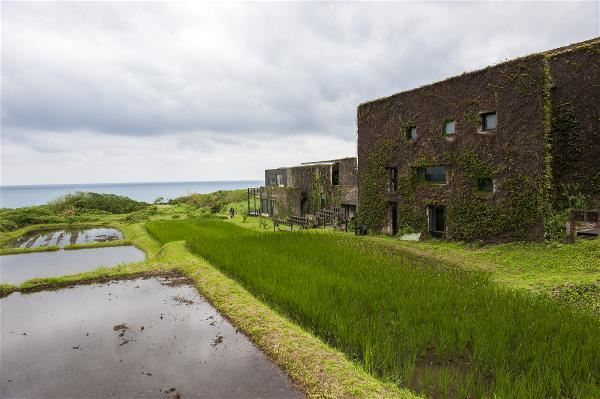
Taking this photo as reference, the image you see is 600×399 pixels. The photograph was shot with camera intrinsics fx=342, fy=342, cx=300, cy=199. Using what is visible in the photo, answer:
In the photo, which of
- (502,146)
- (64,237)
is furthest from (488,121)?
(64,237)

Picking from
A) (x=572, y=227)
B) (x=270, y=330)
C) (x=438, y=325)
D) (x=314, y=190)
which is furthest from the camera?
(x=314, y=190)

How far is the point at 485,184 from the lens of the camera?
1541cm

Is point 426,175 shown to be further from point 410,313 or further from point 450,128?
point 410,313

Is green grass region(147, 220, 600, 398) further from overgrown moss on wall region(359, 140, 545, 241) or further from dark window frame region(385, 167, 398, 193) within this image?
dark window frame region(385, 167, 398, 193)

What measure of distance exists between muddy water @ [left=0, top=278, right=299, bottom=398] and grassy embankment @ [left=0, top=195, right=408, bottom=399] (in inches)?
10.6

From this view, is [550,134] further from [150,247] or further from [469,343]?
[150,247]

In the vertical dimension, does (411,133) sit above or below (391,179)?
above

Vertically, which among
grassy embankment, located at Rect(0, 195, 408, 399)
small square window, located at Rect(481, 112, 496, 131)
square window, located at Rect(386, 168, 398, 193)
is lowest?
grassy embankment, located at Rect(0, 195, 408, 399)

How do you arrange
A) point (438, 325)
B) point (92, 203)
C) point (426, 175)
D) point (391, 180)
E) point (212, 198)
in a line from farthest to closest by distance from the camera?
point (212, 198) < point (92, 203) < point (391, 180) < point (426, 175) < point (438, 325)

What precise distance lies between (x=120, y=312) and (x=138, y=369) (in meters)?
3.28

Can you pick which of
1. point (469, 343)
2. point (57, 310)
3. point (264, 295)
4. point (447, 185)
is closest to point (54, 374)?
point (57, 310)

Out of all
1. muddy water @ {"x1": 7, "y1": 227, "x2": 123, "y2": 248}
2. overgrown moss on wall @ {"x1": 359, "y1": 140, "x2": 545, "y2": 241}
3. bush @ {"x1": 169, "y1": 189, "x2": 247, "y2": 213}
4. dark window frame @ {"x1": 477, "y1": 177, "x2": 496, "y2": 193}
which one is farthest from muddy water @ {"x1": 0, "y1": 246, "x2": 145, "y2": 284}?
bush @ {"x1": 169, "y1": 189, "x2": 247, "y2": 213}

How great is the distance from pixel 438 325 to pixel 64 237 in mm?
24923

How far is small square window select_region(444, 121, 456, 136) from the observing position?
16406 mm
